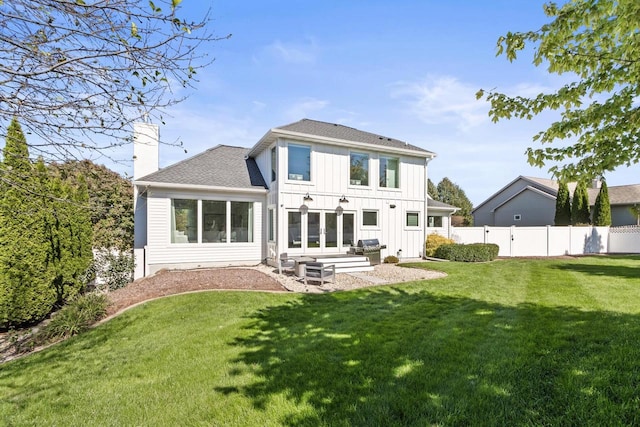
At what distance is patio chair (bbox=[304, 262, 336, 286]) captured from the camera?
9695 mm

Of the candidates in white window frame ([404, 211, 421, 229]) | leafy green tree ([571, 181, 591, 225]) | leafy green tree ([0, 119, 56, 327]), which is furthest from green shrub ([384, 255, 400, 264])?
leafy green tree ([571, 181, 591, 225])

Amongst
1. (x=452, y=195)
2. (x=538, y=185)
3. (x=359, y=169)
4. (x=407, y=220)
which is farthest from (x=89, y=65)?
(x=452, y=195)

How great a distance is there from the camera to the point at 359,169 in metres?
14.9

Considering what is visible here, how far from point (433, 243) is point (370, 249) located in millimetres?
4474

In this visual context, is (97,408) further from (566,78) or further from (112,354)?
(566,78)

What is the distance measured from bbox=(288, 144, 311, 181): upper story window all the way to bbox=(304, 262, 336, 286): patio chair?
470 cm

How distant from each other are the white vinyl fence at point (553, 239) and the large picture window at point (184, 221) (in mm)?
14857

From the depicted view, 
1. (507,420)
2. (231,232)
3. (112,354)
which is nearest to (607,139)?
(507,420)

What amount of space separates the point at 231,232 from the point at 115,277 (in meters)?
4.73

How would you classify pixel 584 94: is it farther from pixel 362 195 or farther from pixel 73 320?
pixel 73 320

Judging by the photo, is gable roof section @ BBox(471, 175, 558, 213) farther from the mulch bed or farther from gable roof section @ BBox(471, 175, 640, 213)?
the mulch bed

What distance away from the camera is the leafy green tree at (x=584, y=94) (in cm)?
404

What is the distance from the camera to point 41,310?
8.07m

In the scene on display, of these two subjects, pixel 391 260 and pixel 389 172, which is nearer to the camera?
pixel 391 260
